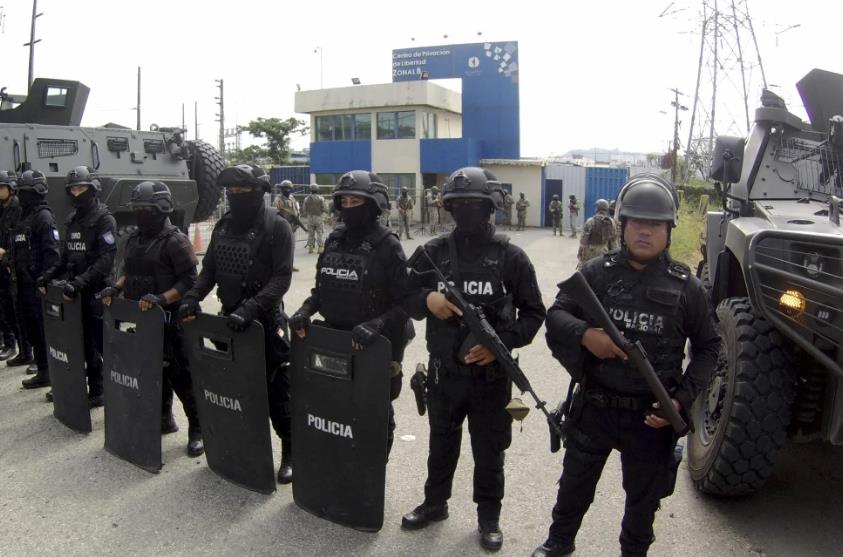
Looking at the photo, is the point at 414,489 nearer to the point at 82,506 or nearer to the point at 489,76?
the point at 82,506

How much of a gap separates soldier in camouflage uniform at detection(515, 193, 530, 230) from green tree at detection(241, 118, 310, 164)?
2388cm

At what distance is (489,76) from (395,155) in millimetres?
5087

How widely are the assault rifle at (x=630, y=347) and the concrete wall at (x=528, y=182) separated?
23649 mm

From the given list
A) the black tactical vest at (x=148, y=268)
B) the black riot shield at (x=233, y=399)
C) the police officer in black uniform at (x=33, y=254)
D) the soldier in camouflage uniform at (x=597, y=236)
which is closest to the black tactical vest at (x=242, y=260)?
the black riot shield at (x=233, y=399)

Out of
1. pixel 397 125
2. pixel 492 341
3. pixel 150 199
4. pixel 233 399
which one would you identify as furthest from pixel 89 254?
pixel 397 125

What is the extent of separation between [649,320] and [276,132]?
43846mm

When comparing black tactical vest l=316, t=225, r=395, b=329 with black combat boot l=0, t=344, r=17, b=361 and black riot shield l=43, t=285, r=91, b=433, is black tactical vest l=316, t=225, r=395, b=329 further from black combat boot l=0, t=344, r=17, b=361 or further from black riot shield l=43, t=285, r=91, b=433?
black combat boot l=0, t=344, r=17, b=361

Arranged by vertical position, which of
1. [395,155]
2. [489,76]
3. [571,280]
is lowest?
[571,280]

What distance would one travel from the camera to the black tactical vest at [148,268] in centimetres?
441

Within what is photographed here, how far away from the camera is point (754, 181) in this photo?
14.4 feet

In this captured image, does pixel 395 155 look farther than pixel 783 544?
Yes

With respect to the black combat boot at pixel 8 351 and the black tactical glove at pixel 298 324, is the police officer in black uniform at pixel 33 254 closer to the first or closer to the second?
the black combat boot at pixel 8 351

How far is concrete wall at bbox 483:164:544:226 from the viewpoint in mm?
25875

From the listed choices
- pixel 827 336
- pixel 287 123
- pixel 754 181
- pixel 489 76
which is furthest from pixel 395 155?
pixel 827 336
